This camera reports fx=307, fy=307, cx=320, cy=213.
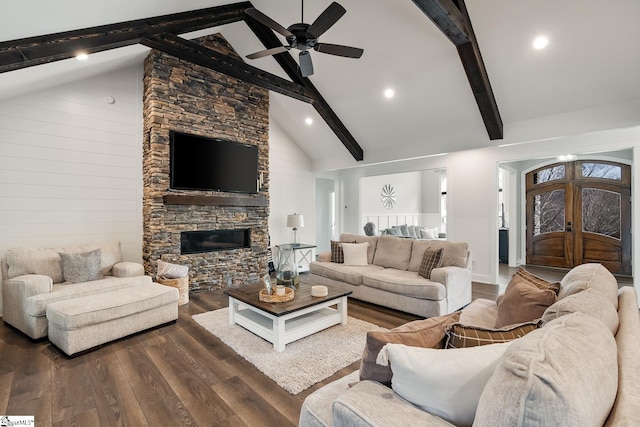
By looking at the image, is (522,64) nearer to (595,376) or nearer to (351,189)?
(595,376)

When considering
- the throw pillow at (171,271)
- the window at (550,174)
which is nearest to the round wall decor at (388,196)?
the window at (550,174)

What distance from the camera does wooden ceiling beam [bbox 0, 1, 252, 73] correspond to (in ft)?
8.69

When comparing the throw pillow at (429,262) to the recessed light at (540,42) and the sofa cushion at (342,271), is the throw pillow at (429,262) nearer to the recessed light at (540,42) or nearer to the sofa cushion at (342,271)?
the sofa cushion at (342,271)

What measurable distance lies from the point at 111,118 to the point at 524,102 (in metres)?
5.99

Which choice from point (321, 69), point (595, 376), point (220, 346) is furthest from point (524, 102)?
point (220, 346)

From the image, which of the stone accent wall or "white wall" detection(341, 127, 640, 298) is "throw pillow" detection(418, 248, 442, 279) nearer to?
"white wall" detection(341, 127, 640, 298)

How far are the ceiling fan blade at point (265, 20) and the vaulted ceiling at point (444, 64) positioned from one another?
1.32 meters

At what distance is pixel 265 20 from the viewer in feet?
9.36

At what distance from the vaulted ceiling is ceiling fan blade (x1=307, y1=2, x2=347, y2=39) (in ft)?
2.94

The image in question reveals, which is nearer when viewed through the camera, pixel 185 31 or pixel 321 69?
pixel 185 31

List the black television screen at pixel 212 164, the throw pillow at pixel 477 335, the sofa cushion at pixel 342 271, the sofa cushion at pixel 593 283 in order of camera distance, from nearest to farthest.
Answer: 1. the throw pillow at pixel 477 335
2. the sofa cushion at pixel 593 283
3. the sofa cushion at pixel 342 271
4. the black television screen at pixel 212 164

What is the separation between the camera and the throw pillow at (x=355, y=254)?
4.82 meters

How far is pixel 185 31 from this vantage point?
13.5ft
